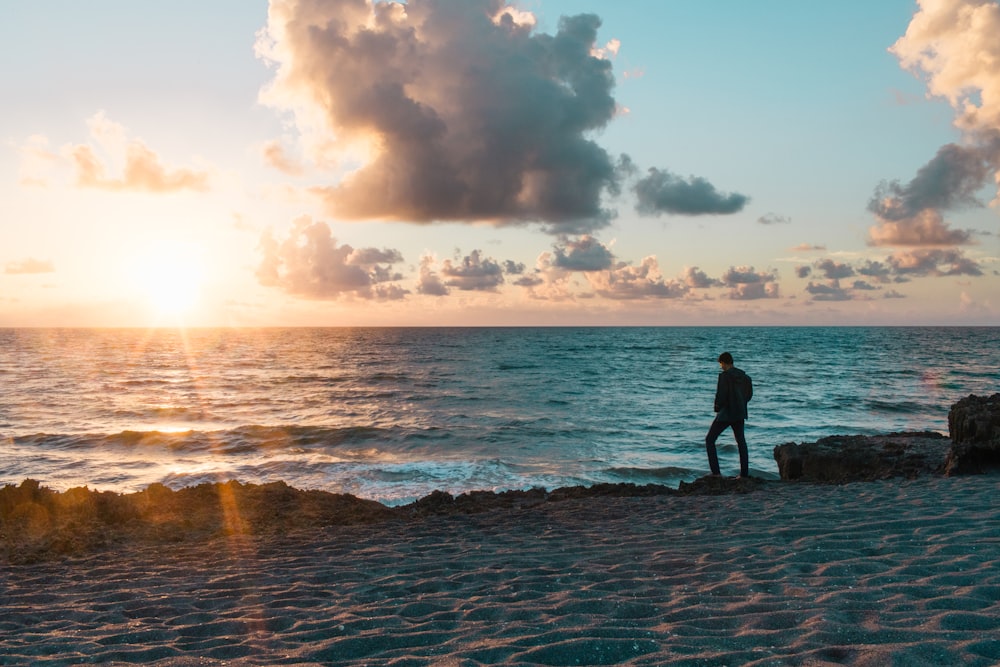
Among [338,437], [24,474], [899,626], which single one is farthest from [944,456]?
[24,474]

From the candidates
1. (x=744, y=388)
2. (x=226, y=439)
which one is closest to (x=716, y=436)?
(x=744, y=388)

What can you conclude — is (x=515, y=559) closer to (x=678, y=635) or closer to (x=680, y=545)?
(x=680, y=545)

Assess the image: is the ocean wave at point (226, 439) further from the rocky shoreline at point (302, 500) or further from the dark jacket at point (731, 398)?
the dark jacket at point (731, 398)

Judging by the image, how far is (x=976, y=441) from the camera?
10.2m

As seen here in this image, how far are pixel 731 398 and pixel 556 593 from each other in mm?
6928

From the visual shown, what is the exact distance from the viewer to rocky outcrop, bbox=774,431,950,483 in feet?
35.7

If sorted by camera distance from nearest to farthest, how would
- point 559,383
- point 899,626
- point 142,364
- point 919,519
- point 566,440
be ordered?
point 899,626, point 919,519, point 566,440, point 559,383, point 142,364

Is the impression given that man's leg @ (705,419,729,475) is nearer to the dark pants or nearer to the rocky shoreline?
the dark pants

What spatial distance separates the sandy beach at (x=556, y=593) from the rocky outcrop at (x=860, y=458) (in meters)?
2.21

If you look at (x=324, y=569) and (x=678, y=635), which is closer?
(x=678, y=635)

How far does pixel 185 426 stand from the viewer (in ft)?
75.0

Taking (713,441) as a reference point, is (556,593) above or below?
below

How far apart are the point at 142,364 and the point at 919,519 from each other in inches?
2537

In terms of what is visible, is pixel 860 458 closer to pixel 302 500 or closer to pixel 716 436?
pixel 716 436
